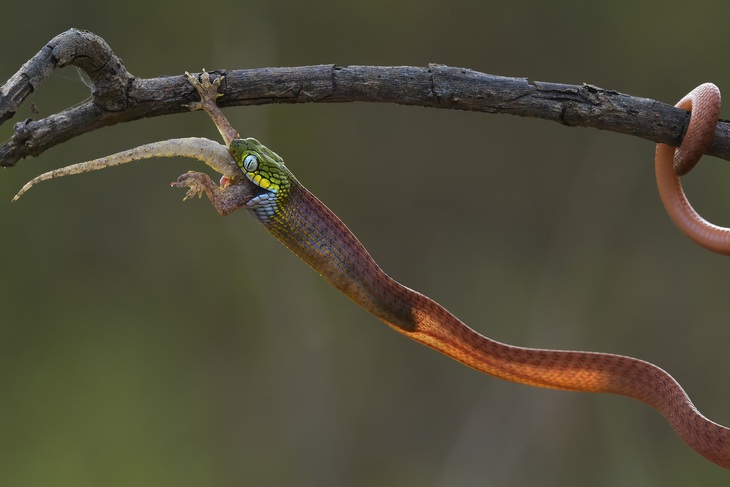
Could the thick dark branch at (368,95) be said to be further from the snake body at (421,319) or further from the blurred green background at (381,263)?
the blurred green background at (381,263)

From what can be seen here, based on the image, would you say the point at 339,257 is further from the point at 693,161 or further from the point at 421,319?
the point at 693,161

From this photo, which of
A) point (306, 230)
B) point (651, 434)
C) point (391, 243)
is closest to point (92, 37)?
point (306, 230)

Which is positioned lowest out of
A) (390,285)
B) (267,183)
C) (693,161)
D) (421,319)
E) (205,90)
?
(421,319)

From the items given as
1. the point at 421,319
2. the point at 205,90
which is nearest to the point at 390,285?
the point at 421,319

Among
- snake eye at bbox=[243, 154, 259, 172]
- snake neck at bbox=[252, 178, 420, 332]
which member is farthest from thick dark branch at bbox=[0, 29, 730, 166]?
snake neck at bbox=[252, 178, 420, 332]

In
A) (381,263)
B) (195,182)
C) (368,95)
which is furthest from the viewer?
(381,263)

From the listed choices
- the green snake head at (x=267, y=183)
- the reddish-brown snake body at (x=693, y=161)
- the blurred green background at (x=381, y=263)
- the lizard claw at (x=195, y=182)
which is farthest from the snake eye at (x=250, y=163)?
the blurred green background at (x=381, y=263)
